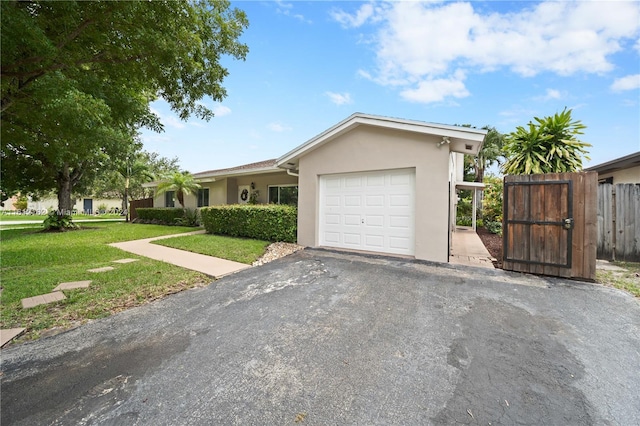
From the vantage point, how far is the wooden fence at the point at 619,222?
6.30 m

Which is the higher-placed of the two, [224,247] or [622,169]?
[622,169]

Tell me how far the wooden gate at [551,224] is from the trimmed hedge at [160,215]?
16463 mm

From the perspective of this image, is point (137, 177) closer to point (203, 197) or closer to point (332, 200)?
point (203, 197)

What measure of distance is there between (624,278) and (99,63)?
1134 cm

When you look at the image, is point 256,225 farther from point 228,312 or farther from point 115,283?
point 228,312

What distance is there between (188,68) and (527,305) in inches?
308

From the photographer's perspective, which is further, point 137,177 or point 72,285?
point 137,177

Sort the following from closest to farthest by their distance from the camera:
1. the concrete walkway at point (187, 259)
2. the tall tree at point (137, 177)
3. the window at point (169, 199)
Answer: the concrete walkway at point (187, 259)
the window at point (169, 199)
the tall tree at point (137, 177)

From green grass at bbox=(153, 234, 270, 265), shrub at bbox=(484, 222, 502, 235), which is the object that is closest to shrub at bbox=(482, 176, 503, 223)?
shrub at bbox=(484, 222, 502, 235)

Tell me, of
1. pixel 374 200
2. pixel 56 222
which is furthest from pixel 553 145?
pixel 56 222

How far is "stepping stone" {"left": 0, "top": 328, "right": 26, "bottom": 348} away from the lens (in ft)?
9.70

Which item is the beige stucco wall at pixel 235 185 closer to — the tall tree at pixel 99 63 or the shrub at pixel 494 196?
the tall tree at pixel 99 63

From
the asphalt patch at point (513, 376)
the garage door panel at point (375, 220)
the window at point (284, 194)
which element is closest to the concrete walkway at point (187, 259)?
the garage door panel at point (375, 220)

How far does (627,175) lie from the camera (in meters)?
8.71
